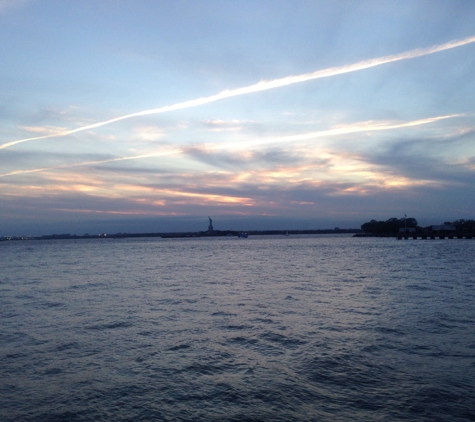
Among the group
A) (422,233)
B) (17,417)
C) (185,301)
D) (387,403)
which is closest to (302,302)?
(185,301)

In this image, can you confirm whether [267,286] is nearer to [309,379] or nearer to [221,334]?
[221,334]

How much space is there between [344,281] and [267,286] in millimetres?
6792

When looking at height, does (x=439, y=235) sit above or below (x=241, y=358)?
above

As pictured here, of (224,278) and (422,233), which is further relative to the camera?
(422,233)

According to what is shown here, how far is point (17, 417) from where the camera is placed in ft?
30.5

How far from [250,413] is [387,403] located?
324 centimetres

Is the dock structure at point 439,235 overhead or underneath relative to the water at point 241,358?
overhead

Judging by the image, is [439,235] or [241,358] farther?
[439,235]

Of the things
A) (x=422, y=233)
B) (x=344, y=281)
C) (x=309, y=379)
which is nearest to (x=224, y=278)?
(x=344, y=281)

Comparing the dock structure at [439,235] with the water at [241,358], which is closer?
the water at [241,358]

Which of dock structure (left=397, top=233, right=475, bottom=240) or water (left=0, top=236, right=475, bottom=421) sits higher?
dock structure (left=397, top=233, right=475, bottom=240)

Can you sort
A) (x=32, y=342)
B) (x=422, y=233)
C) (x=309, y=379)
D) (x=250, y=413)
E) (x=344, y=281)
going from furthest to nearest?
1. (x=422, y=233)
2. (x=344, y=281)
3. (x=32, y=342)
4. (x=309, y=379)
5. (x=250, y=413)

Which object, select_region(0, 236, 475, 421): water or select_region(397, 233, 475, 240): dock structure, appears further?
select_region(397, 233, 475, 240): dock structure

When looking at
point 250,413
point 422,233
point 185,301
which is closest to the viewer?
point 250,413
